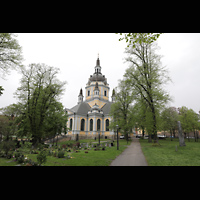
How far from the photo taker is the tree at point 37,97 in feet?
62.8

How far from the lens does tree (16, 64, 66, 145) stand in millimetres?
19156

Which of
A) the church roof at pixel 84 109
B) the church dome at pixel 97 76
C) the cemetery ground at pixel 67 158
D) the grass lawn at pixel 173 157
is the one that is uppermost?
the church dome at pixel 97 76

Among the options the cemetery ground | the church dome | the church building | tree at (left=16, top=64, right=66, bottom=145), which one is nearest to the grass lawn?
the cemetery ground

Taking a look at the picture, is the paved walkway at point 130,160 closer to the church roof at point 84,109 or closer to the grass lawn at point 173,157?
the grass lawn at point 173,157

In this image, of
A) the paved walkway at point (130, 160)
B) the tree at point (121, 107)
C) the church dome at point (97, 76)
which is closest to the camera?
the paved walkway at point (130, 160)

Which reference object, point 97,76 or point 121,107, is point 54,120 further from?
point 97,76

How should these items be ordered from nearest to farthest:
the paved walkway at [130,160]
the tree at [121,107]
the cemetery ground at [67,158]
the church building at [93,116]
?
1. the cemetery ground at [67,158]
2. the paved walkway at [130,160]
3. the tree at [121,107]
4. the church building at [93,116]

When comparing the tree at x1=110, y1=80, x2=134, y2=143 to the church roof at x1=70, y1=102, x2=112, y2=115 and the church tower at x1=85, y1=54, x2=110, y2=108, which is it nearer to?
the church roof at x1=70, y1=102, x2=112, y2=115

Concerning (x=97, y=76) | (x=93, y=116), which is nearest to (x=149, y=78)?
(x=93, y=116)

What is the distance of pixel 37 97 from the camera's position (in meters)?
20.1

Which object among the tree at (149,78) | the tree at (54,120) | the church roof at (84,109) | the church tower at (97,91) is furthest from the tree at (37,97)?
the church tower at (97,91)

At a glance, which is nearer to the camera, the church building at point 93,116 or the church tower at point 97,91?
the church building at point 93,116
